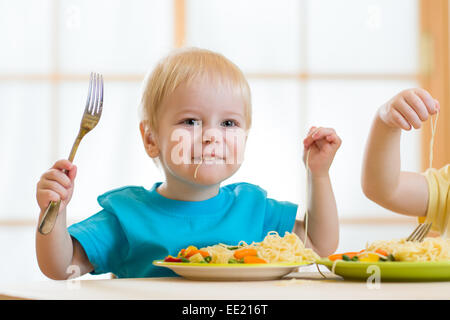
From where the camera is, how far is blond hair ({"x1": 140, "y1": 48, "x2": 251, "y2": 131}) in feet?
3.99

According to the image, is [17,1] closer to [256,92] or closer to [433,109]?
[256,92]

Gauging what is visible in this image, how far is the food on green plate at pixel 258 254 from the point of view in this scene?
878 mm

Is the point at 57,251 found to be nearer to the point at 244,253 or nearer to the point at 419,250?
the point at 244,253

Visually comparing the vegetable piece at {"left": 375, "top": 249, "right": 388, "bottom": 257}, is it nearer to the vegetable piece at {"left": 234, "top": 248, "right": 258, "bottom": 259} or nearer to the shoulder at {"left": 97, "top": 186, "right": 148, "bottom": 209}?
the vegetable piece at {"left": 234, "top": 248, "right": 258, "bottom": 259}

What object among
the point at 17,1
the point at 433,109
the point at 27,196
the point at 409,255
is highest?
the point at 17,1

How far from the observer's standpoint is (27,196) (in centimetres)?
337

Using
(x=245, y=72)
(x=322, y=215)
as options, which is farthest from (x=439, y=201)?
(x=245, y=72)

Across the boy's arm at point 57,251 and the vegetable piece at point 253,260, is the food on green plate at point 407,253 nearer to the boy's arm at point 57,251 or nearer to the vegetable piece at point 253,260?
the vegetable piece at point 253,260

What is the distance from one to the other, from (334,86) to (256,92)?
17.8 inches

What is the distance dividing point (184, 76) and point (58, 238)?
16.2 inches

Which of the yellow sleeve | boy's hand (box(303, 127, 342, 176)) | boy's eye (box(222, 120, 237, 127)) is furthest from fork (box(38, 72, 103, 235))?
the yellow sleeve

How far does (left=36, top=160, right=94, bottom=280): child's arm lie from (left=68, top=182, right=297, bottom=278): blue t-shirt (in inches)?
1.1

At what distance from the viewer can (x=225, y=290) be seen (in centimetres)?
74
